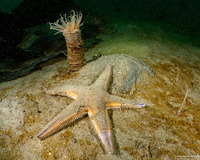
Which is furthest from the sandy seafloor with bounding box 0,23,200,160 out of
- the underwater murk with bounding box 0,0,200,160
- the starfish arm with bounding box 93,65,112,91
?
the starfish arm with bounding box 93,65,112,91

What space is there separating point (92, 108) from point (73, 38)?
2.12 metres

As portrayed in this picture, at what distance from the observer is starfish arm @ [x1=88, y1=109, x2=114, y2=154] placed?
1.76 metres

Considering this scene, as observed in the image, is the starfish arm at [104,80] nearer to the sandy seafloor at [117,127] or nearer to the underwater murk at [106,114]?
the underwater murk at [106,114]

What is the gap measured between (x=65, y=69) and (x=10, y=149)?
2.56 meters

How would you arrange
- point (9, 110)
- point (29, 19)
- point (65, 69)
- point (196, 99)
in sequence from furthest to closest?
point (29, 19) → point (65, 69) → point (196, 99) → point (9, 110)

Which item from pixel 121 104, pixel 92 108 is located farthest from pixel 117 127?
pixel 92 108

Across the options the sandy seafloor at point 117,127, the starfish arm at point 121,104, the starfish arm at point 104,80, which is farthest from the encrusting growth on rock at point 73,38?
the starfish arm at point 121,104

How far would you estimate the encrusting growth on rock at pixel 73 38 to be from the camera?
3252mm

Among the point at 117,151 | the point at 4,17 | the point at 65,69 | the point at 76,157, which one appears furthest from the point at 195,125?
the point at 4,17

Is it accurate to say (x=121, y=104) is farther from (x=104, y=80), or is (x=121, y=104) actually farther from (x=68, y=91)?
(x=68, y=91)

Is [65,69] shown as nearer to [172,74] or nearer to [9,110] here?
[9,110]

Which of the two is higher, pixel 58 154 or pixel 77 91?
pixel 77 91

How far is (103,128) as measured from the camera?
1904 millimetres

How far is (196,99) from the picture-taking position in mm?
2973
